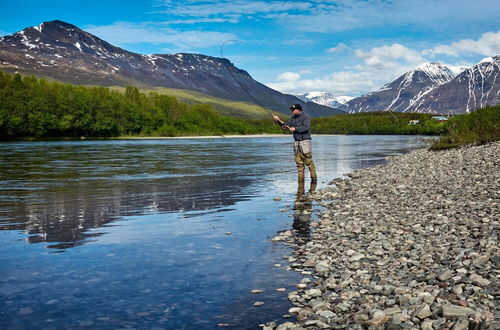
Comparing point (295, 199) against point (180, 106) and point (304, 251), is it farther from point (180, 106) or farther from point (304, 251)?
point (180, 106)

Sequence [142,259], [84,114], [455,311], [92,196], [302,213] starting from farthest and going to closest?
[84,114], [92,196], [302,213], [142,259], [455,311]

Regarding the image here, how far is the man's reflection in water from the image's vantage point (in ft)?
35.7

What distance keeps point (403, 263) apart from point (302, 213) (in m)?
6.11

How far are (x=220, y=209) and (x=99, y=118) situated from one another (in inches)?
4815

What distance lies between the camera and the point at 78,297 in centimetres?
685

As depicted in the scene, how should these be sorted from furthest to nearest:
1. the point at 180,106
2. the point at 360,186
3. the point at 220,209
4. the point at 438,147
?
the point at 180,106
the point at 438,147
the point at 360,186
the point at 220,209

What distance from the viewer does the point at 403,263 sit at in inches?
301

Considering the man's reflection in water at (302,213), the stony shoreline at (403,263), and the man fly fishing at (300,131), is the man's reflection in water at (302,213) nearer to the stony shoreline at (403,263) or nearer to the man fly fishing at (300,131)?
the stony shoreline at (403,263)

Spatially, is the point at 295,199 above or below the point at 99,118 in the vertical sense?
below

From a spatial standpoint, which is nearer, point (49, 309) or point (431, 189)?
point (49, 309)

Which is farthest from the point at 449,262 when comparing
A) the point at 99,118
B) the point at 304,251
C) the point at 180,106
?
the point at 180,106

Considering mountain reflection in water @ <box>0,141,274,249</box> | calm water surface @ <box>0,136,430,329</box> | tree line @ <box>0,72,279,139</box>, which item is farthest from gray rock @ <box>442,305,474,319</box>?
tree line @ <box>0,72,279,139</box>

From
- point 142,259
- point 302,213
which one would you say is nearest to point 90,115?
point 302,213

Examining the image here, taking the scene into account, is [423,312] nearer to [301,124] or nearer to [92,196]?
[301,124]
